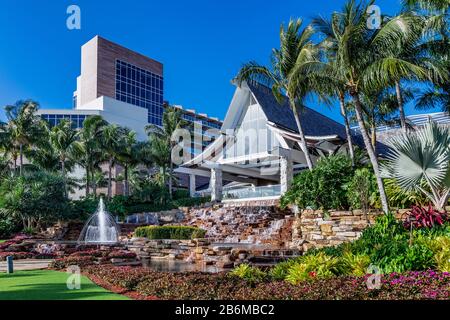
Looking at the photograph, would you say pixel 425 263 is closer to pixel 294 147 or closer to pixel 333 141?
pixel 333 141

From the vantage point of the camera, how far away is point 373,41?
550 inches

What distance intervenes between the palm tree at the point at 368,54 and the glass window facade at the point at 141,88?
57.9 m

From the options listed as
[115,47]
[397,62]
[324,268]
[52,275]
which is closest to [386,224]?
[324,268]

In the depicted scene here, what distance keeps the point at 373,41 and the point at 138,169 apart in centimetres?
4819

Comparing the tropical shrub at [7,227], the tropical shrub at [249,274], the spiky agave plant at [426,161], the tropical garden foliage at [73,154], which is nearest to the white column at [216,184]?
the tropical garden foliage at [73,154]

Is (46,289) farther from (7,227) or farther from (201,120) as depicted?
(201,120)

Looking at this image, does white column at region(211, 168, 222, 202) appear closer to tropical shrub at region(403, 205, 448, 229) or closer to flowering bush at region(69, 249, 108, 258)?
flowering bush at region(69, 249, 108, 258)

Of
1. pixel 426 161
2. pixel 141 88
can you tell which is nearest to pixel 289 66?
pixel 426 161

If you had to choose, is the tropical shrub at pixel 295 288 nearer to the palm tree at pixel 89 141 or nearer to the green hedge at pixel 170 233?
the green hedge at pixel 170 233

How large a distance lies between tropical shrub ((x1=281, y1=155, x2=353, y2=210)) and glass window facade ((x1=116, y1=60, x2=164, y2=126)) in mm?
54088

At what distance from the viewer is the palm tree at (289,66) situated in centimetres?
1881

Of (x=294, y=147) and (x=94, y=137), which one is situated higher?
(x=94, y=137)

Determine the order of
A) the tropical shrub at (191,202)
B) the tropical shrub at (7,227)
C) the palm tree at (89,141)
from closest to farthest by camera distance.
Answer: the tropical shrub at (7,227)
the tropical shrub at (191,202)
the palm tree at (89,141)

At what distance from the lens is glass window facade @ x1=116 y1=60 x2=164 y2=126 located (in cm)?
6900
